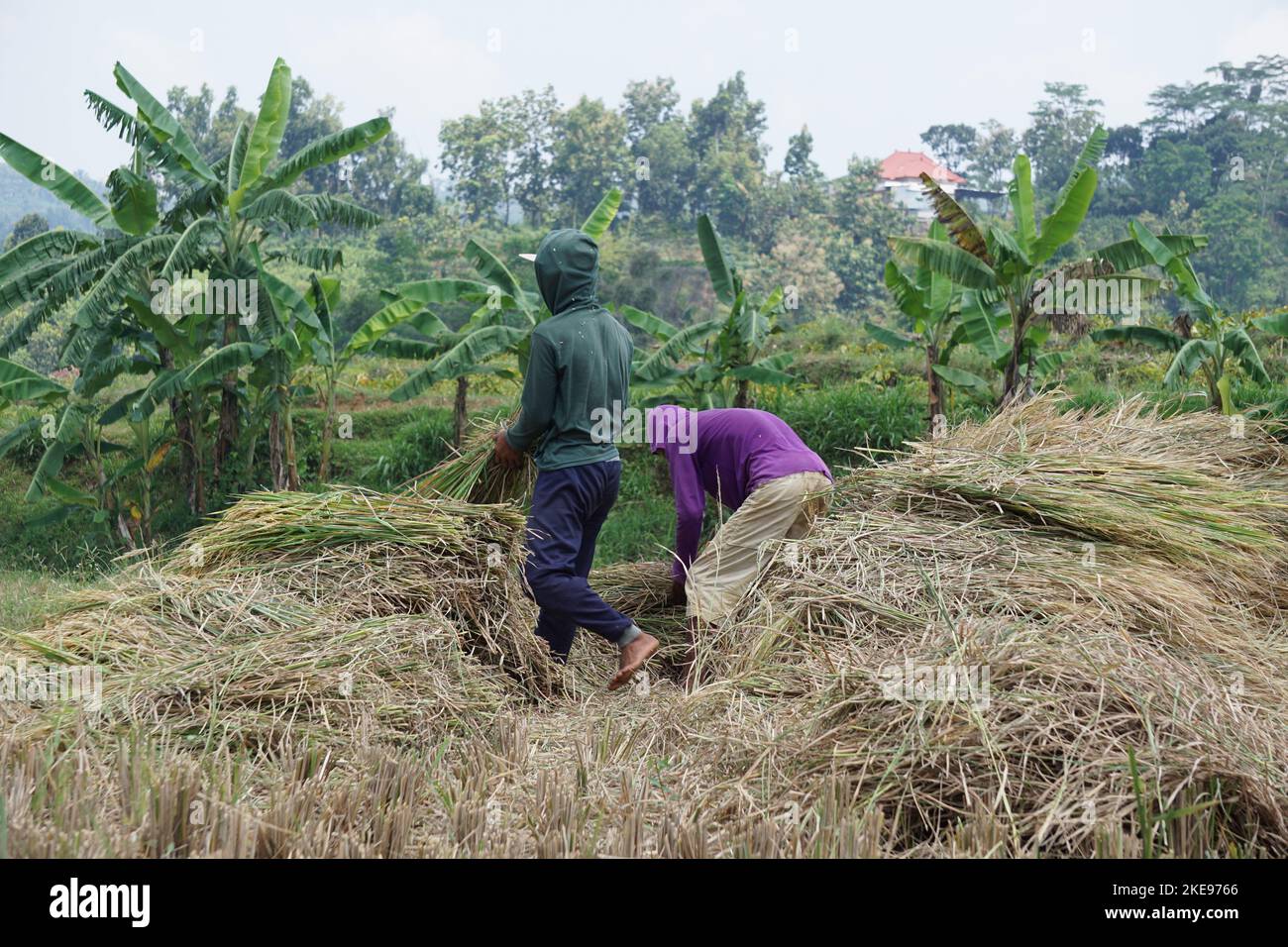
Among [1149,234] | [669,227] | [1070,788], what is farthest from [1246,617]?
[669,227]

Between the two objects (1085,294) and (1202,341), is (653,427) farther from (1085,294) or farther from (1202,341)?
(1202,341)

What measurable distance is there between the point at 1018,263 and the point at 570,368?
4368 mm

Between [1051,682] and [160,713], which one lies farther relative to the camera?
[160,713]

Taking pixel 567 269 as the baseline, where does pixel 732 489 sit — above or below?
below

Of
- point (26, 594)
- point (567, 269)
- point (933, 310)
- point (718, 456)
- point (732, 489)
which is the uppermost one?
point (933, 310)

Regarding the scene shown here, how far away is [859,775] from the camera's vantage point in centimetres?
257

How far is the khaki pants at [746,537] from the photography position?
13.7ft

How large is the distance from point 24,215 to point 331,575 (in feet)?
81.7

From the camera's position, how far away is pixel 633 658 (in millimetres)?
3857

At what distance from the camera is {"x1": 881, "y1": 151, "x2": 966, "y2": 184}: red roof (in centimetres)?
4783

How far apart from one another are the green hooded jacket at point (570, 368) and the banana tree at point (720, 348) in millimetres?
3752

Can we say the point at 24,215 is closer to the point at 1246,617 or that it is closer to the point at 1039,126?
the point at 1246,617
